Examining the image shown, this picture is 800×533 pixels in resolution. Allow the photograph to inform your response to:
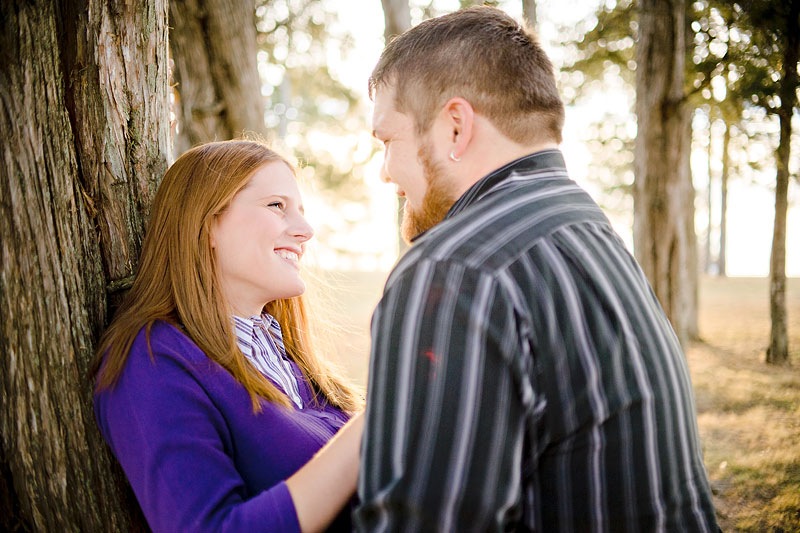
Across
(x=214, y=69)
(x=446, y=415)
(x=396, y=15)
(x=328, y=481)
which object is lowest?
(x=328, y=481)

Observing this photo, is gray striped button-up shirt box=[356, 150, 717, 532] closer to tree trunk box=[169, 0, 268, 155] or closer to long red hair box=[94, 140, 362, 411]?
long red hair box=[94, 140, 362, 411]

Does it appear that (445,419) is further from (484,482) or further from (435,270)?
(435,270)

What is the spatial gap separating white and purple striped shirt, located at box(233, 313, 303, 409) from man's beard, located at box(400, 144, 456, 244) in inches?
30.3

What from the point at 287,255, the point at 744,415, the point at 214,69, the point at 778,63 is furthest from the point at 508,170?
the point at 778,63

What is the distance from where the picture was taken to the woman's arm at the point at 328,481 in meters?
1.50

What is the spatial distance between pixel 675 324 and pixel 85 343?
6853mm

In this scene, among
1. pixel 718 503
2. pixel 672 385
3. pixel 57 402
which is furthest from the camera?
pixel 718 503

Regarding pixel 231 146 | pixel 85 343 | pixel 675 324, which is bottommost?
pixel 675 324

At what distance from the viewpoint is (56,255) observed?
193cm

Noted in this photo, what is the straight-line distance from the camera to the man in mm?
1186

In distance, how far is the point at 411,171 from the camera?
175cm

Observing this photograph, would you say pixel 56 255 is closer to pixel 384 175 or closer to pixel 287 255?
pixel 287 255

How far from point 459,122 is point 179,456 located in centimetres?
116

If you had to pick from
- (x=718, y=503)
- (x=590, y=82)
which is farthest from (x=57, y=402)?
(x=590, y=82)
